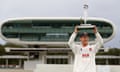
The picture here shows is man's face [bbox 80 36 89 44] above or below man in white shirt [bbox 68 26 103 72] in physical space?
above

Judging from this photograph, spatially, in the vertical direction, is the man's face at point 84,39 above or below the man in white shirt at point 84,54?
above

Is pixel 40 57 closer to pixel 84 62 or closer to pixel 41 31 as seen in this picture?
pixel 41 31

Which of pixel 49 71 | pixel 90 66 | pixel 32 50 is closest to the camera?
pixel 90 66

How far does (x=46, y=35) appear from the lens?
59094 mm

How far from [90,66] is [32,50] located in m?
52.2

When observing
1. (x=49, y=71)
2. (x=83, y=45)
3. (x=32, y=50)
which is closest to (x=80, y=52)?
(x=83, y=45)

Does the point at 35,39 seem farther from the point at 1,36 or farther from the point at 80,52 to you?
the point at 80,52

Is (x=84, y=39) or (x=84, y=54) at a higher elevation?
(x=84, y=39)

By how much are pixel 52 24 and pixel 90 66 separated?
5272 centimetres

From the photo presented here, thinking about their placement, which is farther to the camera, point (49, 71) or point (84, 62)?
point (49, 71)

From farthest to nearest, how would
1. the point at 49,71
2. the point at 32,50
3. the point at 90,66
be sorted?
the point at 32,50 < the point at 49,71 < the point at 90,66

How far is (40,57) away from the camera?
60.5 meters

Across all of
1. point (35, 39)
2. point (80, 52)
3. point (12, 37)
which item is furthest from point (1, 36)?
point (80, 52)

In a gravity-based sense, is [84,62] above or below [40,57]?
above
